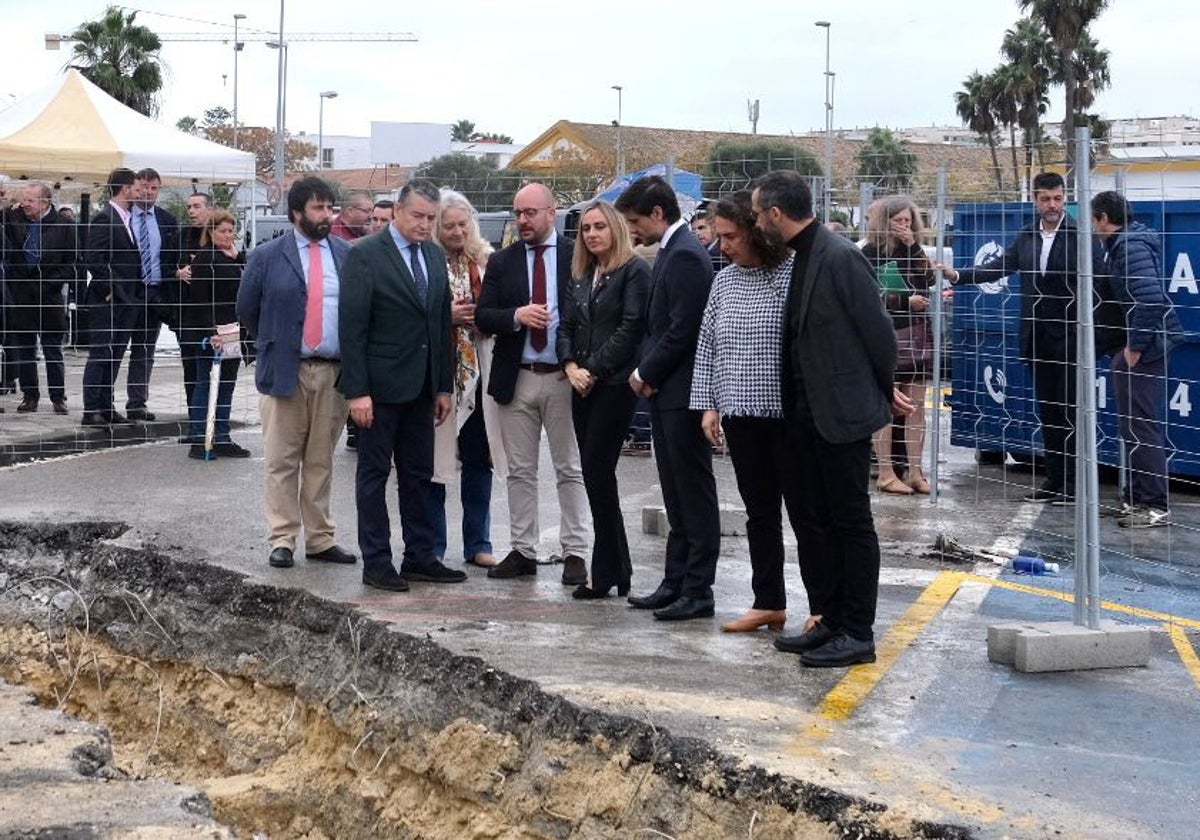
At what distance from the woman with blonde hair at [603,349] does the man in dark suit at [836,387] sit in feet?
3.53

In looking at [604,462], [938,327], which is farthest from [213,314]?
[604,462]

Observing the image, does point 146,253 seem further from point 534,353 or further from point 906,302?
point 534,353

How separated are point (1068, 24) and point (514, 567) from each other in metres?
44.3

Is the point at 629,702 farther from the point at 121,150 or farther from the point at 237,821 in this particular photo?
the point at 121,150

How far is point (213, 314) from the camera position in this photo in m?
13.0

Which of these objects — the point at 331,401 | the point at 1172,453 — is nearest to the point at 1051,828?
the point at 331,401

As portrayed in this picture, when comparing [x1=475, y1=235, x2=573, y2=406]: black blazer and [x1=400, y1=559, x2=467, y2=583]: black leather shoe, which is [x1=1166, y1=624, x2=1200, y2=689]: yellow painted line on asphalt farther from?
[x1=400, y1=559, x2=467, y2=583]: black leather shoe

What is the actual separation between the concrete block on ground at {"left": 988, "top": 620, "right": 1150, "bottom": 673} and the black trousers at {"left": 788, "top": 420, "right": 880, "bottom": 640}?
1.89ft

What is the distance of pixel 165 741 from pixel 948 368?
6.80 meters

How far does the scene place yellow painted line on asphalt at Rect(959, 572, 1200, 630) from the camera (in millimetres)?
7949

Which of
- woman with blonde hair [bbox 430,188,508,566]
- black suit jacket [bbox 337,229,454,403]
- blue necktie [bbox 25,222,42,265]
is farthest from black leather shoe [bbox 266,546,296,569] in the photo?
blue necktie [bbox 25,222,42,265]

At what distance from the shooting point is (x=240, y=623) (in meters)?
7.79

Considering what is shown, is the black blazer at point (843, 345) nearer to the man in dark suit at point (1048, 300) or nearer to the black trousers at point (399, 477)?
the black trousers at point (399, 477)

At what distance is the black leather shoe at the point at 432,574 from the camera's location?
838 centimetres
